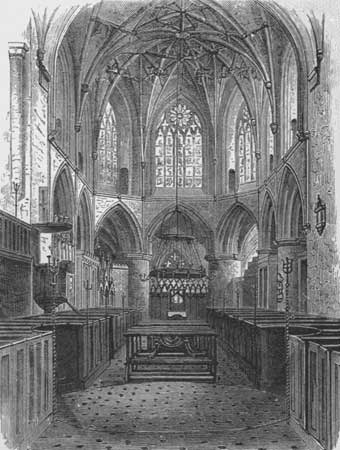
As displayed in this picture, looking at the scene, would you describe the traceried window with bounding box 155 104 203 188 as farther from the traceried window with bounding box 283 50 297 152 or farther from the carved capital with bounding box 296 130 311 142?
the carved capital with bounding box 296 130 311 142

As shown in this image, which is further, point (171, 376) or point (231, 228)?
point (231, 228)

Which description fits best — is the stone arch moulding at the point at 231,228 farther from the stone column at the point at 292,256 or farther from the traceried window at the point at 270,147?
the stone column at the point at 292,256

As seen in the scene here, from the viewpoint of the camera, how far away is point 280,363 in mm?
10438

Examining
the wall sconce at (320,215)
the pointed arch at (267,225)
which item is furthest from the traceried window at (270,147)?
the wall sconce at (320,215)

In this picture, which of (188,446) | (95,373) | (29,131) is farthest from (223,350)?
(188,446)

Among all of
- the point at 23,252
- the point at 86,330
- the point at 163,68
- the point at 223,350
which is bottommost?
the point at 223,350

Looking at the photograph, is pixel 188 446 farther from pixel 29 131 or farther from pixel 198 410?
pixel 29 131

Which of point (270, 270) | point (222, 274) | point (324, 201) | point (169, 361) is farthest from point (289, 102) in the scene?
point (169, 361)

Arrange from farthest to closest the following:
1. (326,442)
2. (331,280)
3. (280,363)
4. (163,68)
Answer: (163,68) < (331,280) < (280,363) < (326,442)

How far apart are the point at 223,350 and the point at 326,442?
1132 cm

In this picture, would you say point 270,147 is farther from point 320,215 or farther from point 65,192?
point 320,215

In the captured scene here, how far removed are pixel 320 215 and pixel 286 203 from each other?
679 cm

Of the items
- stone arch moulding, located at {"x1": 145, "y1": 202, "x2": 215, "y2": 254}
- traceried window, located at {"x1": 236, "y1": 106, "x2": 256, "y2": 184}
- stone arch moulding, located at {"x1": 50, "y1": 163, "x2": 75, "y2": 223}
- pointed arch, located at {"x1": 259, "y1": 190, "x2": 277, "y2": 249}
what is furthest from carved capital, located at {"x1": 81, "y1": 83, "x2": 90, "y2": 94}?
stone arch moulding, located at {"x1": 145, "y1": 202, "x2": 215, "y2": 254}

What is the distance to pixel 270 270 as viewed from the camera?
79.4ft
